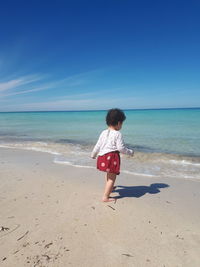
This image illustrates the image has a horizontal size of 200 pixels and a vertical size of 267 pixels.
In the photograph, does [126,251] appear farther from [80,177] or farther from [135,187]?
[80,177]

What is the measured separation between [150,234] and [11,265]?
159cm

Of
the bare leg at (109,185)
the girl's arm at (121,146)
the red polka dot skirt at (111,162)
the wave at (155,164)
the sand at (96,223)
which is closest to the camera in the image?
the sand at (96,223)

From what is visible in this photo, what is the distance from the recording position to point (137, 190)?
3.89 metres

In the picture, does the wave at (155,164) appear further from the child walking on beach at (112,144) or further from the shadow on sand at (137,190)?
the child walking on beach at (112,144)

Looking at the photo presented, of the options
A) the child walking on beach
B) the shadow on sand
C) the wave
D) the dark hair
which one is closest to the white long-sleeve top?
the child walking on beach

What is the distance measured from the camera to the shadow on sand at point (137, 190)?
144 inches

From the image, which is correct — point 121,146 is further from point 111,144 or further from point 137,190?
point 137,190

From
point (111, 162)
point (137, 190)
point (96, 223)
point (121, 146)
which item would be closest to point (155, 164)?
point (137, 190)

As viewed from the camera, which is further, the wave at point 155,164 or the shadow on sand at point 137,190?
the wave at point 155,164

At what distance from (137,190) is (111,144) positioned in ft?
4.73

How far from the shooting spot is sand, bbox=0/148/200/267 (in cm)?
196

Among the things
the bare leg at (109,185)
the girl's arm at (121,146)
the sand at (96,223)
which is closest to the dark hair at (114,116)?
the girl's arm at (121,146)

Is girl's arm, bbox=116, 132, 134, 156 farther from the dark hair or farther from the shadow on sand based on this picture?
the shadow on sand

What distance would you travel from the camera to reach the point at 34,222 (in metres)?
2.54
